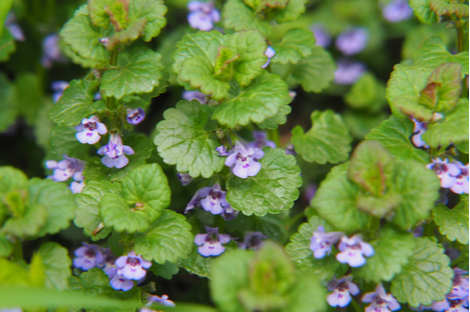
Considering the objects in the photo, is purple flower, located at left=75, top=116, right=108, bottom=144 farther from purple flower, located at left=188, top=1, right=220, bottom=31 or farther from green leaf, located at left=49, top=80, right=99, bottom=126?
purple flower, located at left=188, top=1, right=220, bottom=31

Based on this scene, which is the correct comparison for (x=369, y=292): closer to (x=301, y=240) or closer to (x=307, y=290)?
(x=301, y=240)

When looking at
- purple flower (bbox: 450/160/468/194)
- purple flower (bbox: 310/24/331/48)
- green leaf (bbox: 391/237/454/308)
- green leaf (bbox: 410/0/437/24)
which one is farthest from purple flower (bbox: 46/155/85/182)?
purple flower (bbox: 310/24/331/48)

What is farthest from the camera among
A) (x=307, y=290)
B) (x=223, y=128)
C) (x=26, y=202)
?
(x=223, y=128)

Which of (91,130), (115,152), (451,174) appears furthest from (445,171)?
(91,130)

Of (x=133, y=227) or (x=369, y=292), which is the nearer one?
(x=133, y=227)

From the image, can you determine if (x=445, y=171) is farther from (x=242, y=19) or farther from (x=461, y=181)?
(x=242, y=19)

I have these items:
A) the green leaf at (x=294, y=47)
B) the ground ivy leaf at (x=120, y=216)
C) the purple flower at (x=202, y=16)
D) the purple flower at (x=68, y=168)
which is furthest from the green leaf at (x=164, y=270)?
the purple flower at (x=202, y=16)

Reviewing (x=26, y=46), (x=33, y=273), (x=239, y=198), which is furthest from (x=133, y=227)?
(x=26, y=46)
